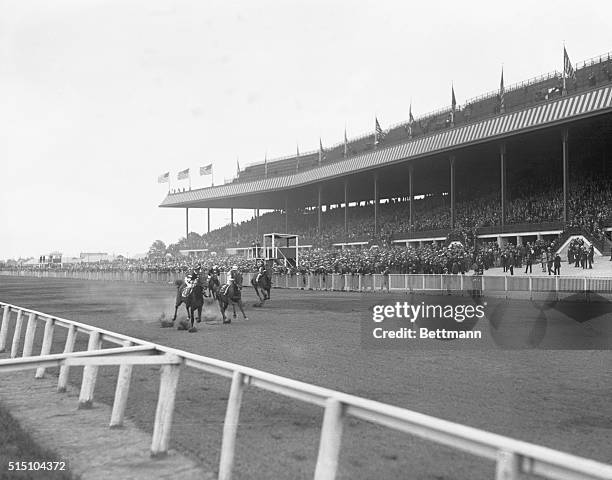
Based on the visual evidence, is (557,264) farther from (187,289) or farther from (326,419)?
(326,419)

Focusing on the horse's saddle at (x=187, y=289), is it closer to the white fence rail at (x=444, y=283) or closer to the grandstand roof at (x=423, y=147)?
the white fence rail at (x=444, y=283)

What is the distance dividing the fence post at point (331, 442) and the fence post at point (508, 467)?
1.00 meters

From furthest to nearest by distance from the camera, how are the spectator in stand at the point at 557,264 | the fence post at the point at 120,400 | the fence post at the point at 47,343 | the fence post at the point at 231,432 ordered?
the spectator in stand at the point at 557,264, the fence post at the point at 47,343, the fence post at the point at 120,400, the fence post at the point at 231,432

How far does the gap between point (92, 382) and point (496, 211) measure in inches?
1552

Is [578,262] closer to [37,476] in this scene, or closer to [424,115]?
[37,476]

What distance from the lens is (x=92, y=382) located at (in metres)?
7.04

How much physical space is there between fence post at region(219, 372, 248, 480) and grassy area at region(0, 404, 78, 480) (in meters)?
1.19

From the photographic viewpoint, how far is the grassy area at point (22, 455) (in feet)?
15.1

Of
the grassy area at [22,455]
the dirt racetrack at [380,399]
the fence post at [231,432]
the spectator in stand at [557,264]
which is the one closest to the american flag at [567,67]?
the spectator in stand at [557,264]

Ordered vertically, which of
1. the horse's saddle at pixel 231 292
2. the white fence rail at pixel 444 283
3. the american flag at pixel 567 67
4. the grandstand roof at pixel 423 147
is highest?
the american flag at pixel 567 67

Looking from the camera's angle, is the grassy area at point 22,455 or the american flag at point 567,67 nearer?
the grassy area at point 22,455

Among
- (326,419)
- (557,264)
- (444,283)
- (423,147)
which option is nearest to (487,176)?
(423,147)

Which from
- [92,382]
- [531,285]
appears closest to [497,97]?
[531,285]

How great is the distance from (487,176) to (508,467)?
51771 millimetres
